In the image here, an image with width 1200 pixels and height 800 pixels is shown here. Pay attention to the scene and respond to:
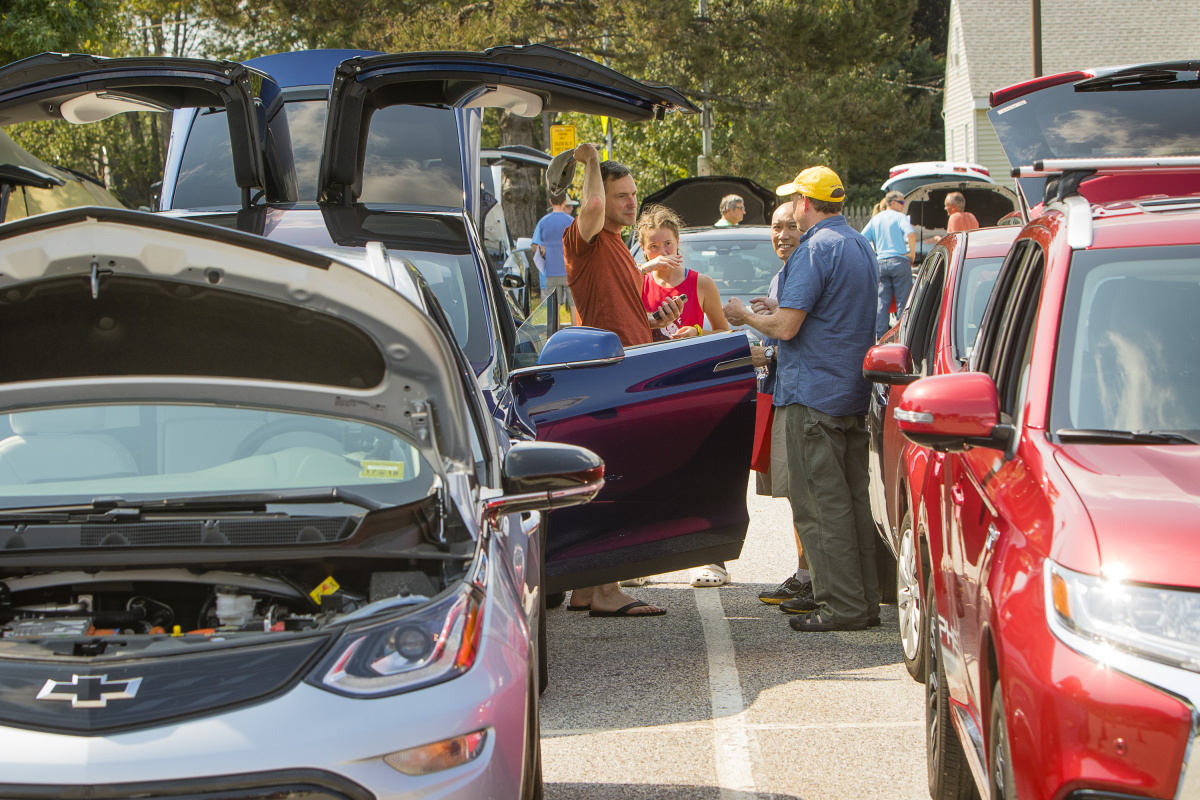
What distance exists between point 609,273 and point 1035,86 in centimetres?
220

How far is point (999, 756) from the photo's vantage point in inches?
111

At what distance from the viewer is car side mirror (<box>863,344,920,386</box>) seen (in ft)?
16.4

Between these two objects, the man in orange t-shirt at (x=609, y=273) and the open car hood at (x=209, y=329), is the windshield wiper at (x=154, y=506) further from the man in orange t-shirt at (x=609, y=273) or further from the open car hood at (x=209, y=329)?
the man in orange t-shirt at (x=609, y=273)

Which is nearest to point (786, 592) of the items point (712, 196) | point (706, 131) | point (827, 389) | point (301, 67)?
point (827, 389)

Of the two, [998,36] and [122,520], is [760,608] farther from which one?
[998,36]

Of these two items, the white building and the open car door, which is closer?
the open car door

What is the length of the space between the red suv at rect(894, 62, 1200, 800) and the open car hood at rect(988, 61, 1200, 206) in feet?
6.25

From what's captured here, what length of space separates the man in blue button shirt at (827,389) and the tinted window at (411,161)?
3092 mm

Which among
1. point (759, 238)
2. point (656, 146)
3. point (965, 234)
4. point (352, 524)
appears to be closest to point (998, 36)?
point (656, 146)

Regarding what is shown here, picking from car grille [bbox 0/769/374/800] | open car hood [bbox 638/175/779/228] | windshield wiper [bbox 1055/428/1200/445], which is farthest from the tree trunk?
car grille [bbox 0/769/374/800]

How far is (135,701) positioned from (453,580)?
0.73 m

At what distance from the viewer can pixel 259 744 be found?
2.51 metres

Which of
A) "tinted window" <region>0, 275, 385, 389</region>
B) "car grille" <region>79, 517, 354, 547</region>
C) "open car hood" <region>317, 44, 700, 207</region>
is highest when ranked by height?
"open car hood" <region>317, 44, 700, 207</region>

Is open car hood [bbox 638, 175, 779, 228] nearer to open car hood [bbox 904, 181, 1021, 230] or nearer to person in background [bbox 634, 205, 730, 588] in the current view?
open car hood [bbox 904, 181, 1021, 230]
